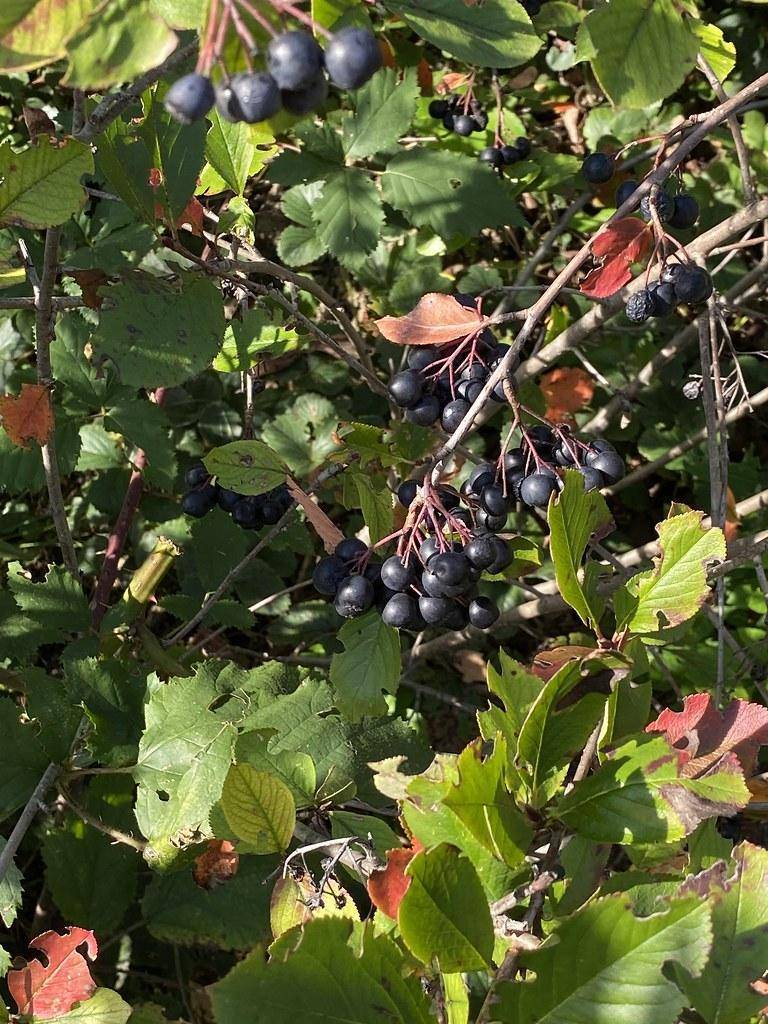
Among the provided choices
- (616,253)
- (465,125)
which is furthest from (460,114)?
(616,253)

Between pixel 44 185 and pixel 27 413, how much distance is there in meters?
0.57

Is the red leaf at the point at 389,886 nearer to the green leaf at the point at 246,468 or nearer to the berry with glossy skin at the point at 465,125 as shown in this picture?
the green leaf at the point at 246,468

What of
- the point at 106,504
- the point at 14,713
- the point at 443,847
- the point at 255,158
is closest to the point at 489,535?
the point at 443,847

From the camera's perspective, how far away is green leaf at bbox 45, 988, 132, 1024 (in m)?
1.47

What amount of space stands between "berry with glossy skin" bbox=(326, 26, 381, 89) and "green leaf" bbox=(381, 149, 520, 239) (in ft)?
5.48

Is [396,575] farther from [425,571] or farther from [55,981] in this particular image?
[55,981]

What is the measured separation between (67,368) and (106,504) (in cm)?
51

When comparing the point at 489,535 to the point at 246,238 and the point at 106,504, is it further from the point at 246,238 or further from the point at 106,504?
the point at 106,504

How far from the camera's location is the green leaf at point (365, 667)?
1.76 m

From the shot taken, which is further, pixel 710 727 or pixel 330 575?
pixel 330 575

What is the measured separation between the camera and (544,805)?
1.37 m

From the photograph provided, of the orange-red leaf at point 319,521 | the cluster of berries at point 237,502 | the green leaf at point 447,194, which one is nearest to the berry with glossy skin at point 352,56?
the orange-red leaf at point 319,521

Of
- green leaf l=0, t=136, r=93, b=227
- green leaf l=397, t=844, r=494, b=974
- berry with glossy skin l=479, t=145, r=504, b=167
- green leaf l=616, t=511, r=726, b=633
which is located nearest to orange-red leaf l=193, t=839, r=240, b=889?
green leaf l=397, t=844, r=494, b=974

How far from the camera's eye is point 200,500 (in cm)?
230
